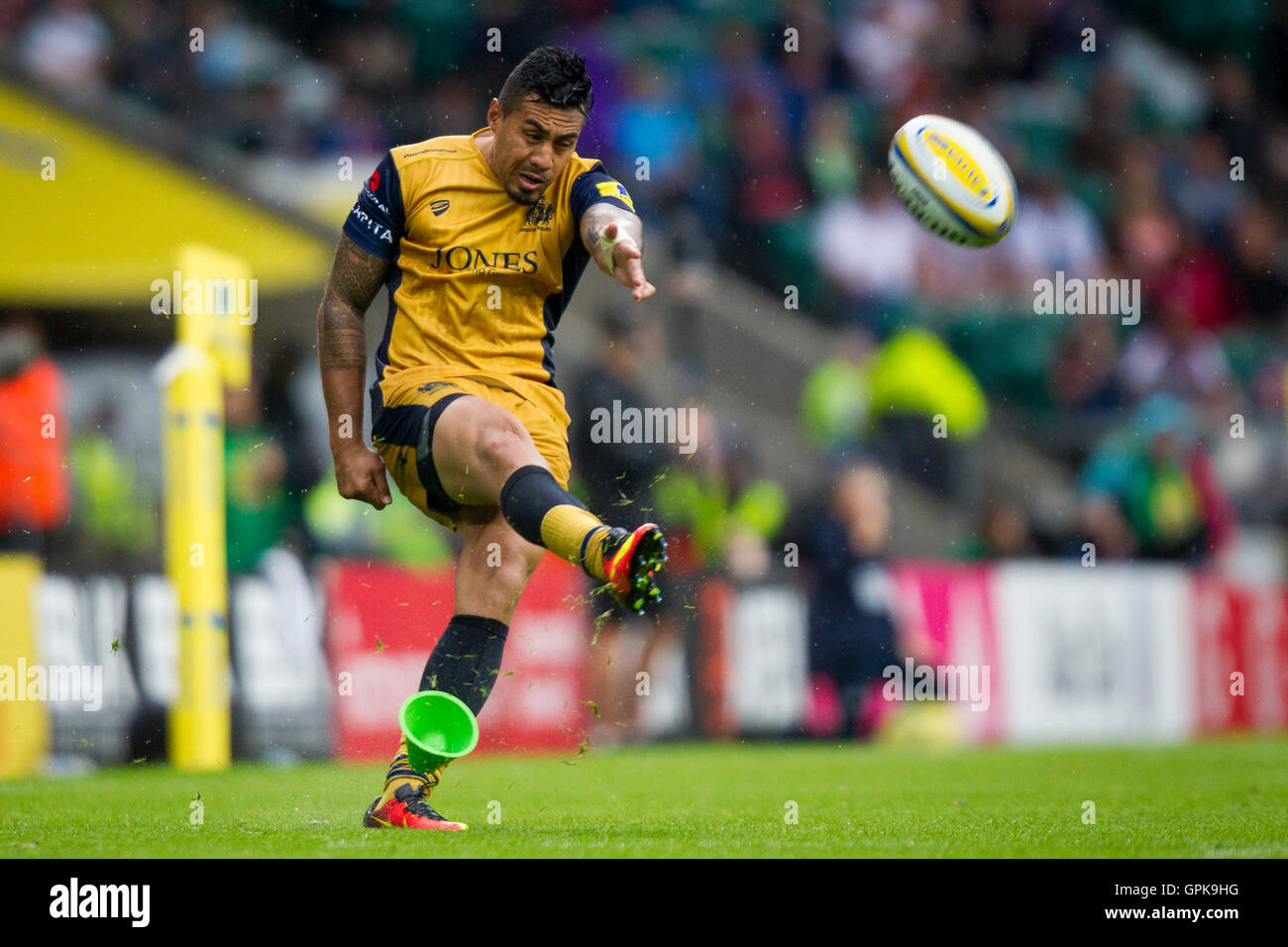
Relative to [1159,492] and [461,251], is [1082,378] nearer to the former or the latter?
[1159,492]

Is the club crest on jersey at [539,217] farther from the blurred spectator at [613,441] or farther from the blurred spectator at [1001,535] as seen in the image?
the blurred spectator at [1001,535]

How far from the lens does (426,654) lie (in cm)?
1062

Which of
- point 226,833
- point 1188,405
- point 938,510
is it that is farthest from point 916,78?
point 226,833

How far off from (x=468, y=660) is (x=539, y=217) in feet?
4.79

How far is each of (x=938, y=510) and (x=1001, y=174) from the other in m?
7.39

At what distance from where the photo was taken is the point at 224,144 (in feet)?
44.1

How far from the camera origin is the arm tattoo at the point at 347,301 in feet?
18.6

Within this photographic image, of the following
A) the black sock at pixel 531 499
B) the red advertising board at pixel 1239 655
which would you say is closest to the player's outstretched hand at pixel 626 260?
the black sock at pixel 531 499

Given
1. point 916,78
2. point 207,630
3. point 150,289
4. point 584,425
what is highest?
point 916,78

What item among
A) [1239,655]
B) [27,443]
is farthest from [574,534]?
[1239,655]

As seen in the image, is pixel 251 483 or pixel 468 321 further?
pixel 251 483

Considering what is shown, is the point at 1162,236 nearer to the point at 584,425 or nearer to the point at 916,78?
the point at 916,78

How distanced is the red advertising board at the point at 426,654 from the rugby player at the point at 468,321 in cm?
468

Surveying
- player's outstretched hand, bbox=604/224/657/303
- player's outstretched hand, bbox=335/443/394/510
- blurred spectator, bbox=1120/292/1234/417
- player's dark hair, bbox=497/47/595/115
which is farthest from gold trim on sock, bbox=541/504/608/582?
blurred spectator, bbox=1120/292/1234/417
